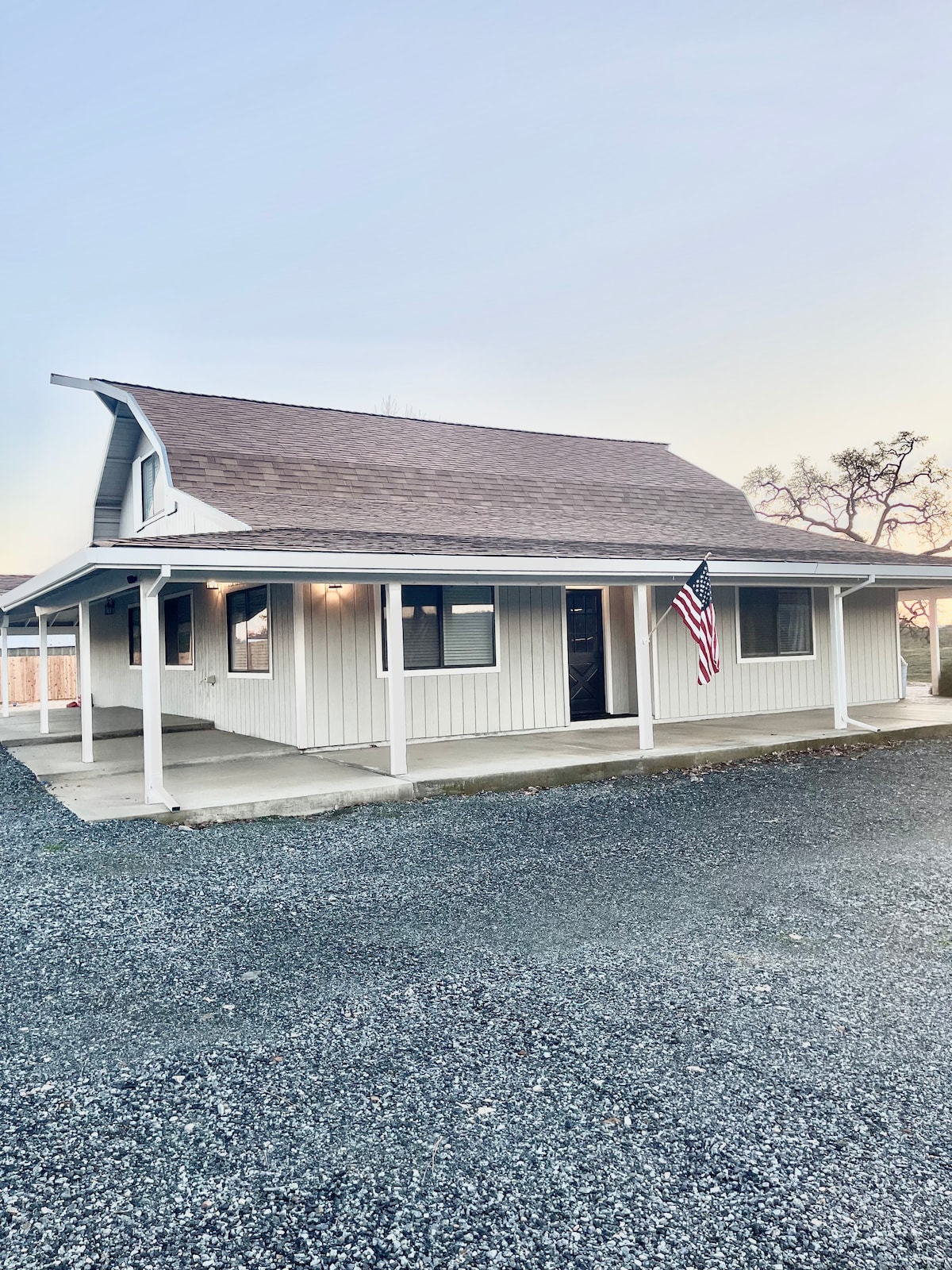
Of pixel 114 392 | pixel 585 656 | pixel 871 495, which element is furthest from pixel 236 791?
pixel 871 495

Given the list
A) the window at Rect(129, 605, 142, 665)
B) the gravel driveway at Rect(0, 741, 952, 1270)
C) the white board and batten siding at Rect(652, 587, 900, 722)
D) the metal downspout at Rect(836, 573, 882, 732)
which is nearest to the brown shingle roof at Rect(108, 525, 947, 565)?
the metal downspout at Rect(836, 573, 882, 732)

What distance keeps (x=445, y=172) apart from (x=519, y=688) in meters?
14.8

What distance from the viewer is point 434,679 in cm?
1045

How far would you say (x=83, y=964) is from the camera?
3.80 metres

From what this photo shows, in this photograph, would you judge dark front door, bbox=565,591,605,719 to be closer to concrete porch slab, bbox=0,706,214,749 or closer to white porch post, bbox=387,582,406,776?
white porch post, bbox=387,582,406,776

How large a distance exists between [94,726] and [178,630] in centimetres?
196

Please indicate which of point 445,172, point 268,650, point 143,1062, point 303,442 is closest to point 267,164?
point 445,172

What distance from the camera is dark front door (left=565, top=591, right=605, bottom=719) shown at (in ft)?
38.4

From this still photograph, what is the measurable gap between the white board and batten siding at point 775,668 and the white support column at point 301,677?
206 inches

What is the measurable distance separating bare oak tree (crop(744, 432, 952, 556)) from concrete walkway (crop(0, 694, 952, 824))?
2177 centimetres

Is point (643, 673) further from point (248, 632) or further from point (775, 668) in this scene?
point (248, 632)

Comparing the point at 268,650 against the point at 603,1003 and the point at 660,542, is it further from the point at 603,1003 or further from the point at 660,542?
the point at 603,1003

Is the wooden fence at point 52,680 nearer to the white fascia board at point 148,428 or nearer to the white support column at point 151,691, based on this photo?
the white fascia board at point 148,428

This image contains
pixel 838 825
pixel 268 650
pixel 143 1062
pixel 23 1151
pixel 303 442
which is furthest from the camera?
pixel 303 442
